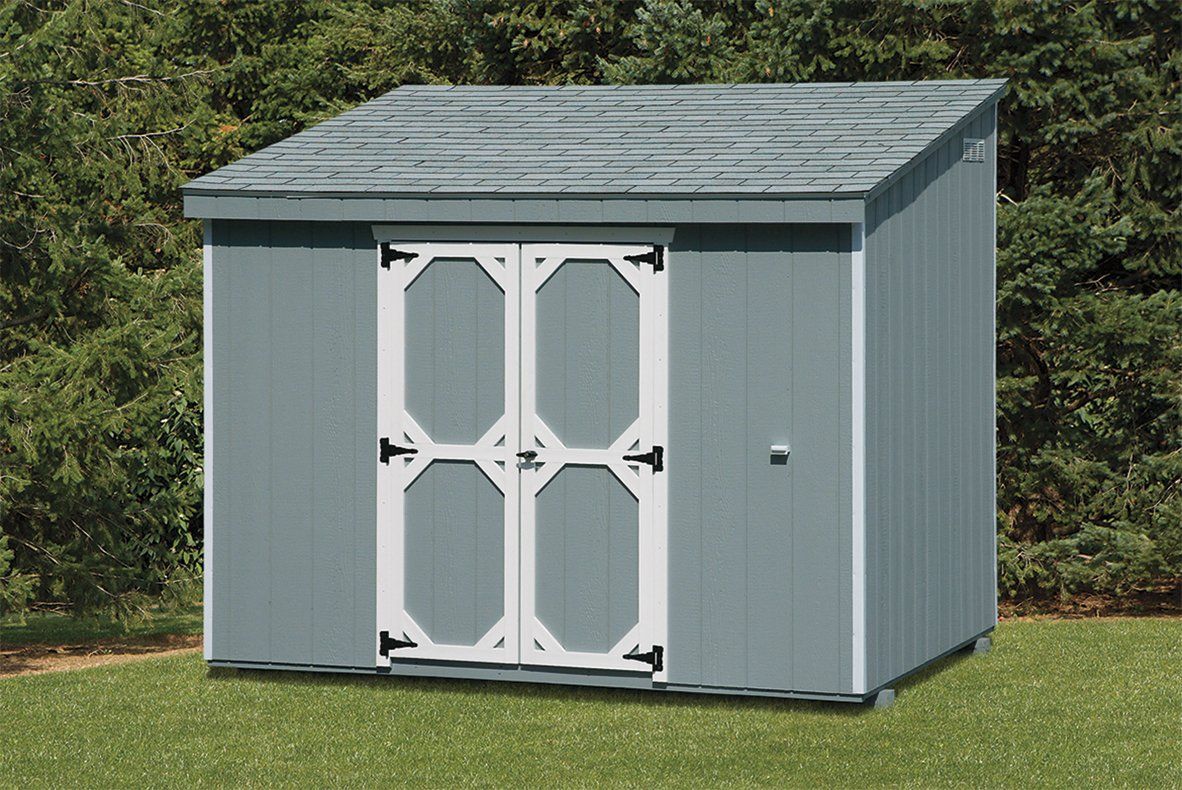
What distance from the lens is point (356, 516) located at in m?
10.0

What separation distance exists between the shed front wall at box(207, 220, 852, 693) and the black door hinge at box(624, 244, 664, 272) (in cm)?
6

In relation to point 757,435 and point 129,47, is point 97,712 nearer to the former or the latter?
point 757,435

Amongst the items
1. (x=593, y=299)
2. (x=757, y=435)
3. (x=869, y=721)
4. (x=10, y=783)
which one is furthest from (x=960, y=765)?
(x=10, y=783)

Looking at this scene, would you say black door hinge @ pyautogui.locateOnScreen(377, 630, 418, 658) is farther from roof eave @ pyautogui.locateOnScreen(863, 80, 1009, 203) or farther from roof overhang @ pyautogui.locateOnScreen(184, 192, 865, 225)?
roof eave @ pyautogui.locateOnScreen(863, 80, 1009, 203)

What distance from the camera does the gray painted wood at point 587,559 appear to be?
9625 mm

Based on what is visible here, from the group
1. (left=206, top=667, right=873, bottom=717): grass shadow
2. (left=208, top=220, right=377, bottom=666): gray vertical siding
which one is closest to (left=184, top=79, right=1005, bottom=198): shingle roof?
(left=208, top=220, right=377, bottom=666): gray vertical siding

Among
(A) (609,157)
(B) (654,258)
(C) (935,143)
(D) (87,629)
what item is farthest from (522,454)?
(D) (87,629)

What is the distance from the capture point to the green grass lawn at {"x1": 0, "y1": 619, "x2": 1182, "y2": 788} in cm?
830

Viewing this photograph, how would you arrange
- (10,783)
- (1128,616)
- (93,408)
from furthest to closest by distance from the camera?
1. (1128,616)
2. (93,408)
3. (10,783)

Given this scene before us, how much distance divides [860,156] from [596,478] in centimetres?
201

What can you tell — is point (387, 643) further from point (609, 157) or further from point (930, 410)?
point (930, 410)

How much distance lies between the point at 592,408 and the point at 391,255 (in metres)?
1.27

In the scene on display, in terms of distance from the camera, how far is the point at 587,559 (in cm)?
969

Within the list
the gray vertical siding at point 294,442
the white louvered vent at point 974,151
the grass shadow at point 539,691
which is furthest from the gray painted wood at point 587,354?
the white louvered vent at point 974,151
